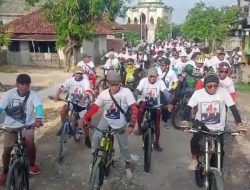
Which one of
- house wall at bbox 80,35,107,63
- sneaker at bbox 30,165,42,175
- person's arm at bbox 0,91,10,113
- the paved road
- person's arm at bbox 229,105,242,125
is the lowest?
the paved road

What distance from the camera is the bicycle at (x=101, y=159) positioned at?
18.0ft

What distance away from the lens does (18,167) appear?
18.1 feet

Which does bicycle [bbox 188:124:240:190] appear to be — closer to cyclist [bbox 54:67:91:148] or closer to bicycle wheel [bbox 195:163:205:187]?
bicycle wheel [bbox 195:163:205:187]

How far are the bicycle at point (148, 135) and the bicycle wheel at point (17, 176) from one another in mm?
2225

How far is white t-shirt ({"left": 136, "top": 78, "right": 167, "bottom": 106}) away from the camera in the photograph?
313 inches

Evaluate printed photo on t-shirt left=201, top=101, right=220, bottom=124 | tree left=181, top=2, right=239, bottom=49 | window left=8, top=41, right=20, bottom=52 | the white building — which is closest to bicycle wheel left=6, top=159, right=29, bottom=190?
printed photo on t-shirt left=201, top=101, right=220, bottom=124

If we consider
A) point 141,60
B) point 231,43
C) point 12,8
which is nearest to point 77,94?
point 141,60

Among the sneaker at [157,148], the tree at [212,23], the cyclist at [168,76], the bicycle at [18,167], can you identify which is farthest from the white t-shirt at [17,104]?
the tree at [212,23]

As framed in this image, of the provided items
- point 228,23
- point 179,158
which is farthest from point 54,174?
point 228,23

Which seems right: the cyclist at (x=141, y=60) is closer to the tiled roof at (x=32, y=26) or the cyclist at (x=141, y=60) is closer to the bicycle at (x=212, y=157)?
the tiled roof at (x=32, y=26)

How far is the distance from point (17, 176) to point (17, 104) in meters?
1.16

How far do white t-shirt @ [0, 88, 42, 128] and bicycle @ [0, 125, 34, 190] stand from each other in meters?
0.41

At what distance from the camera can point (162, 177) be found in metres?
7.14

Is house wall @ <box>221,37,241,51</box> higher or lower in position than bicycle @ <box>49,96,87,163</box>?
higher
